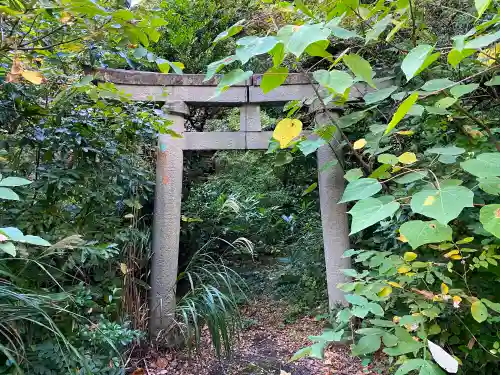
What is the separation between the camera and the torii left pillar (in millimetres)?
2576

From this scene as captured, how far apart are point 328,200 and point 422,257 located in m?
1.07

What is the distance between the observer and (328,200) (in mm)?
2684

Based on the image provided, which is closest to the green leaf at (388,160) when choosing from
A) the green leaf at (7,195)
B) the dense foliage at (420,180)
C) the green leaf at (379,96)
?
the dense foliage at (420,180)

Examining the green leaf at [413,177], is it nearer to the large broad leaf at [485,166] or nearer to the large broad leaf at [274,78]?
the large broad leaf at [485,166]

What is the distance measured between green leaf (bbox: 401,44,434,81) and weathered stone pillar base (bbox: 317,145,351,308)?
1935 mm

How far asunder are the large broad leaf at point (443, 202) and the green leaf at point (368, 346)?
2.08 feet

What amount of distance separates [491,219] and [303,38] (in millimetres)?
612

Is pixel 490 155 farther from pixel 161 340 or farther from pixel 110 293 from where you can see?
pixel 161 340

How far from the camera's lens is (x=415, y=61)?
71 cm

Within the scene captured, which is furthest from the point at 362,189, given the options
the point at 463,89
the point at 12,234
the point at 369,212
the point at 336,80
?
the point at 12,234

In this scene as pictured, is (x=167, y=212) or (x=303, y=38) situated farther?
(x=167, y=212)

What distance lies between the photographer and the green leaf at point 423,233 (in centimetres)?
79

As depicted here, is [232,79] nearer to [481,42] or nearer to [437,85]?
[481,42]

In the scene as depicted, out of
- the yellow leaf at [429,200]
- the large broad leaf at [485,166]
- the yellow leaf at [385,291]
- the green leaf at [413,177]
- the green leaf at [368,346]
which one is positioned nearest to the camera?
the yellow leaf at [429,200]
